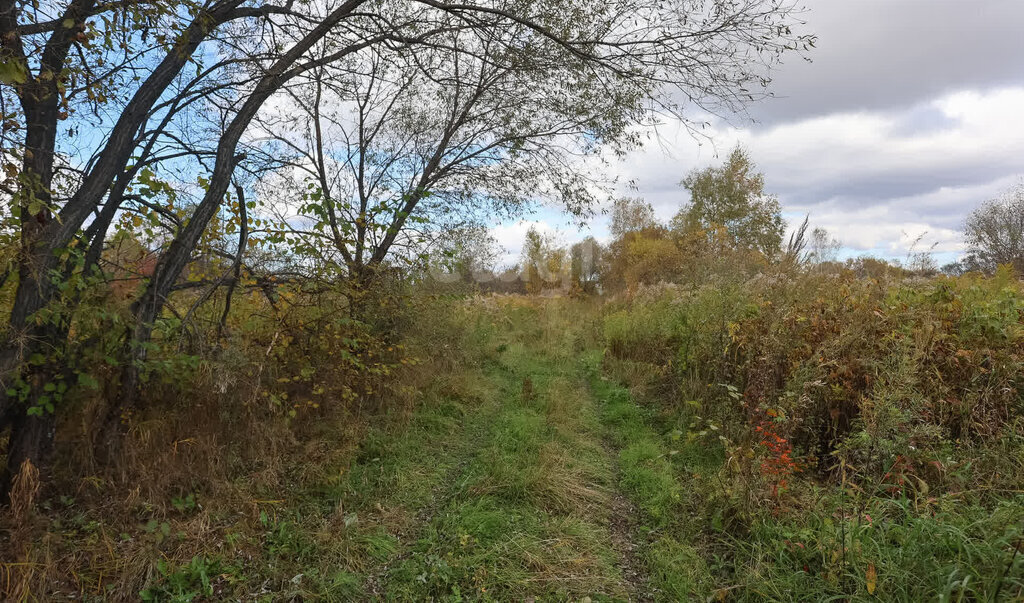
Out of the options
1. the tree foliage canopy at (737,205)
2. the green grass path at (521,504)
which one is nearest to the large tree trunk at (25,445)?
the green grass path at (521,504)

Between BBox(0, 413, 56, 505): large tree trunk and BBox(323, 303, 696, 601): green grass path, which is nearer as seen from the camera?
BBox(323, 303, 696, 601): green grass path

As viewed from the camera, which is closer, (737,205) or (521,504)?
(521,504)

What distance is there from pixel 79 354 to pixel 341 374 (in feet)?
6.87

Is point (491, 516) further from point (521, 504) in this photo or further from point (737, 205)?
point (737, 205)

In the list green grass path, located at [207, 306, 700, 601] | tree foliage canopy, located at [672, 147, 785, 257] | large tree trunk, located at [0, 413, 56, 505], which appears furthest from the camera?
tree foliage canopy, located at [672, 147, 785, 257]

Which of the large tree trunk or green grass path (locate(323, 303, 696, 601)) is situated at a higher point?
the large tree trunk

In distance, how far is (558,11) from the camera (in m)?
4.31

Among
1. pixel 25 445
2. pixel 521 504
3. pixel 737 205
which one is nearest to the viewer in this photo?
pixel 25 445

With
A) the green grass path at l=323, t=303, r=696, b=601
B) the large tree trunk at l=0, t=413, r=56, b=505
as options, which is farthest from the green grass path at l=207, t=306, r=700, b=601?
the large tree trunk at l=0, t=413, r=56, b=505

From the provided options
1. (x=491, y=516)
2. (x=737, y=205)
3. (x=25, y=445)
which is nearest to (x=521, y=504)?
(x=491, y=516)

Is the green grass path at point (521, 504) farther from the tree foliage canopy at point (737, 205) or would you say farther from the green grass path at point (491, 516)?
the tree foliage canopy at point (737, 205)

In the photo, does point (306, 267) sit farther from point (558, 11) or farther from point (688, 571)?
point (688, 571)

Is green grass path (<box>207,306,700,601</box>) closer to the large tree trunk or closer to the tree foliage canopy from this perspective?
the large tree trunk

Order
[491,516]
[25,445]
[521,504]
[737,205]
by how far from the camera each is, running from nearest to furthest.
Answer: [25,445], [491,516], [521,504], [737,205]
